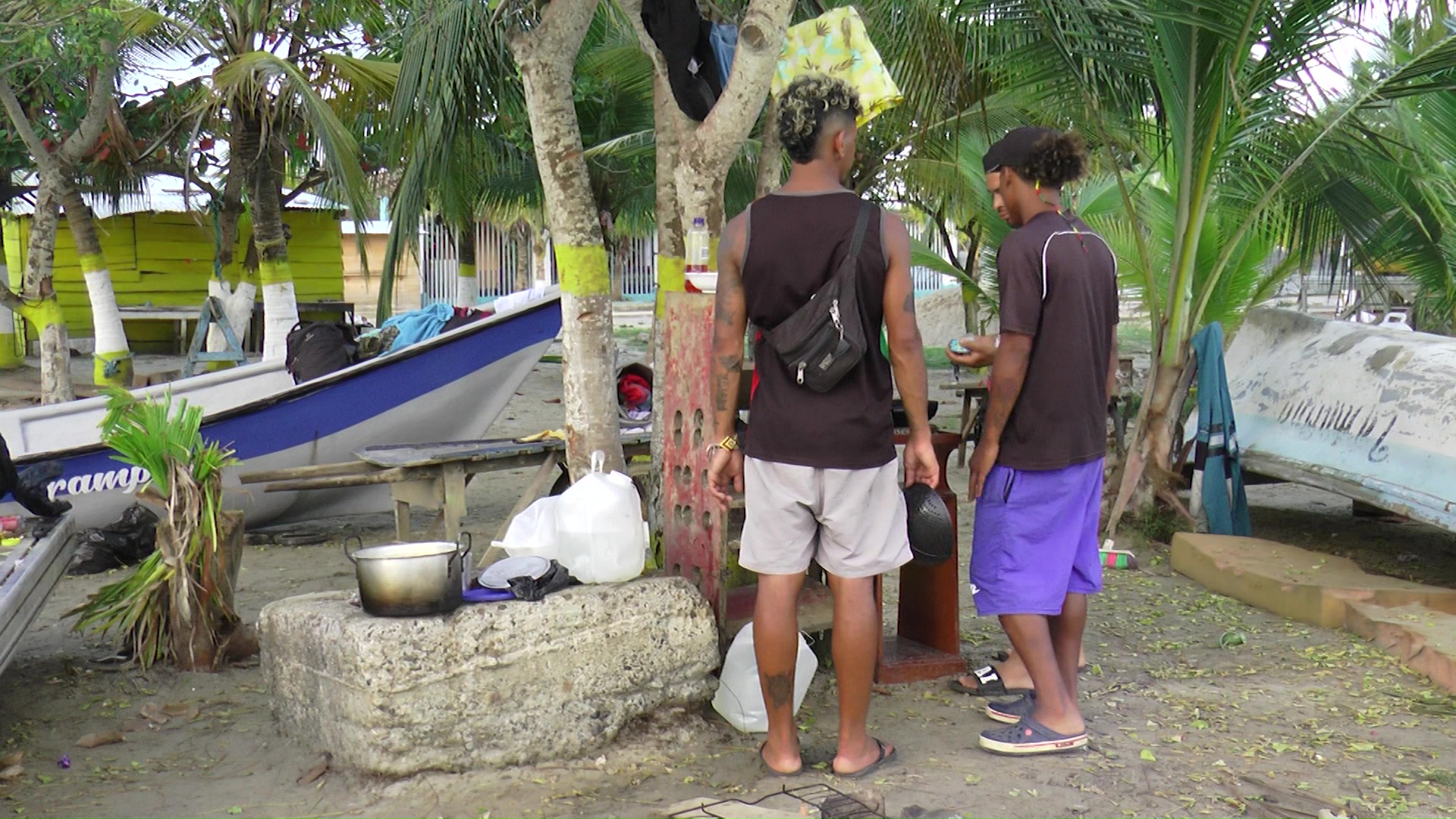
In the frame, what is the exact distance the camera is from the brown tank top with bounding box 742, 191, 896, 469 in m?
3.38

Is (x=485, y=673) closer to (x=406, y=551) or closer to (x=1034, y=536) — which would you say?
(x=406, y=551)

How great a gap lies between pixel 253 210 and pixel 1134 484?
8.24 metres

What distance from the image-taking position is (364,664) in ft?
11.5

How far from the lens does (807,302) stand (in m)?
3.41

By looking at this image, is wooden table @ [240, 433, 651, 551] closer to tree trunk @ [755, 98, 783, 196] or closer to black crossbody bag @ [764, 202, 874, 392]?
tree trunk @ [755, 98, 783, 196]

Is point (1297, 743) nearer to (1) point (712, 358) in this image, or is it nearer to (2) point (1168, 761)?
(2) point (1168, 761)

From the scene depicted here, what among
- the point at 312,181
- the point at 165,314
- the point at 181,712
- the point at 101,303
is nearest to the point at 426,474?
the point at 181,712

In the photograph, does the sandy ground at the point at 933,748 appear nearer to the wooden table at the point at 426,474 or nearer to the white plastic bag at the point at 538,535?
the white plastic bag at the point at 538,535

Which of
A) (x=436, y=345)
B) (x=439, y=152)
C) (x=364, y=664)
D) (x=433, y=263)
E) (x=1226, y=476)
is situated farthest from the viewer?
(x=433, y=263)

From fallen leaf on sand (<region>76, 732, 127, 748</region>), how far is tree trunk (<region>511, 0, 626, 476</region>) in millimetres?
1988

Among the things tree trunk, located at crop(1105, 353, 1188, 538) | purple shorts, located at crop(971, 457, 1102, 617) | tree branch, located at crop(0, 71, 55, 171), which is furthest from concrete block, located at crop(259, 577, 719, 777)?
tree branch, located at crop(0, 71, 55, 171)

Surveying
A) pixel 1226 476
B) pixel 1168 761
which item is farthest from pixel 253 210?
pixel 1168 761

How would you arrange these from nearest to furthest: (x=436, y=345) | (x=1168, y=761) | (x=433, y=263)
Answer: (x=1168, y=761) → (x=436, y=345) → (x=433, y=263)

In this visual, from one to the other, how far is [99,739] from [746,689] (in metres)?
2.22
